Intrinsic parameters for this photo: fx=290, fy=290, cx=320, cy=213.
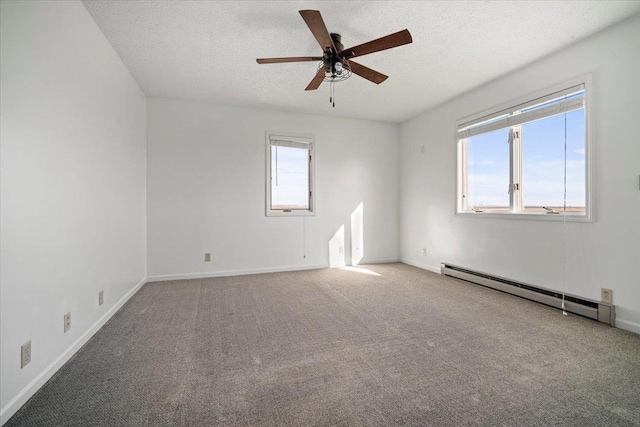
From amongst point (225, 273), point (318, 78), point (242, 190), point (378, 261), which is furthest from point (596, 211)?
point (225, 273)

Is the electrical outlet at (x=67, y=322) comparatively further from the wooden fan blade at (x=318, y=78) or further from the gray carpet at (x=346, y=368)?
the wooden fan blade at (x=318, y=78)

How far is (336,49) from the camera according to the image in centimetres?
247

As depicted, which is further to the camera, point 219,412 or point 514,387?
point 514,387

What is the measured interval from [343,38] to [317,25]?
2.55ft

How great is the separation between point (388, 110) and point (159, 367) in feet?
14.8

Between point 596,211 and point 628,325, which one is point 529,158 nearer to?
point 596,211

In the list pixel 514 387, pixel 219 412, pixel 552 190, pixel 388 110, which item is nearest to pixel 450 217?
pixel 552 190

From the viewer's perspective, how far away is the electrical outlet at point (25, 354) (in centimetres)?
153

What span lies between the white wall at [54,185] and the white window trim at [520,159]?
421cm

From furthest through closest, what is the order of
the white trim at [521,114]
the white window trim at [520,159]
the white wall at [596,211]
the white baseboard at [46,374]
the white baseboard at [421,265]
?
the white baseboard at [421,265], the white trim at [521,114], the white window trim at [520,159], the white wall at [596,211], the white baseboard at [46,374]

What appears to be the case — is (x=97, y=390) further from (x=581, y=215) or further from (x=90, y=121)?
(x=581, y=215)

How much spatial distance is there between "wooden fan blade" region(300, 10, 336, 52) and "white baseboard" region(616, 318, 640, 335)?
3317 mm

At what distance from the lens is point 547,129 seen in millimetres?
3125

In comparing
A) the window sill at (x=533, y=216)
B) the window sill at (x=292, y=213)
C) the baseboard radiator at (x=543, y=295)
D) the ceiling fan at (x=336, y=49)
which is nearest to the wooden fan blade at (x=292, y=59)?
the ceiling fan at (x=336, y=49)
